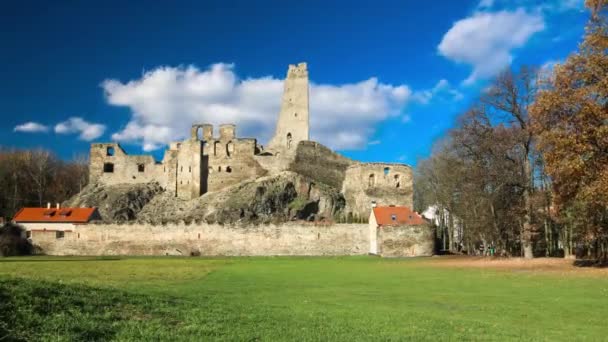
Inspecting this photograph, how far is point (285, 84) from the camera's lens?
78.4 m

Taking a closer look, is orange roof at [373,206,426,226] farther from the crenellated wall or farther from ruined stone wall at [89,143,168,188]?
ruined stone wall at [89,143,168,188]

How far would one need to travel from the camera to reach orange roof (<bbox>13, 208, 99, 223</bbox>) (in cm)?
5228

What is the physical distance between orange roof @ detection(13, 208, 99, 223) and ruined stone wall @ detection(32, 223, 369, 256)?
1.48 m

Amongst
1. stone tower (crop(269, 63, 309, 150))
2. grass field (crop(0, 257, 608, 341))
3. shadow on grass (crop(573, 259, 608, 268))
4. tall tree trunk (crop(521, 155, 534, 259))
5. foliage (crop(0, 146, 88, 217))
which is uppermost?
stone tower (crop(269, 63, 309, 150))

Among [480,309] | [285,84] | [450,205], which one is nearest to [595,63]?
[480,309]

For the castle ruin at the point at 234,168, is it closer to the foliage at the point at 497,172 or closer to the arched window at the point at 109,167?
the arched window at the point at 109,167

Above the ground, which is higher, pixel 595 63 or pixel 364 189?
pixel 595 63

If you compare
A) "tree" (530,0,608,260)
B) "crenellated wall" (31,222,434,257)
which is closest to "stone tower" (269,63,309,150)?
"crenellated wall" (31,222,434,257)

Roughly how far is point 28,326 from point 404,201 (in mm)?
53190

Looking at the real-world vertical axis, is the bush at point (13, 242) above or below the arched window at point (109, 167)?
A: below

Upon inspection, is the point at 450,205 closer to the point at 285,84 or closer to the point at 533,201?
the point at 533,201

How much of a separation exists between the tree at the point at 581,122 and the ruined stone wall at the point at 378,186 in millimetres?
31216

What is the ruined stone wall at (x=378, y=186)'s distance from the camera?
58.6 metres

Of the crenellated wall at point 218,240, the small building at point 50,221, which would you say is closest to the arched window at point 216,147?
the crenellated wall at point 218,240
